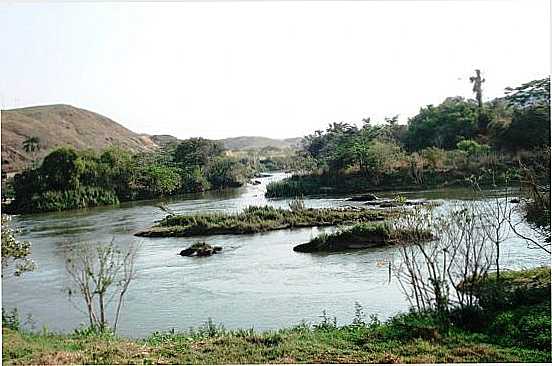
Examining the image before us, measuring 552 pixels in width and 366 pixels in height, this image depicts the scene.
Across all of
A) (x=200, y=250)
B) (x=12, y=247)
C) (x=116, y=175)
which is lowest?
(x=200, y=250)

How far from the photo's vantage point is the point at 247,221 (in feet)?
22.5

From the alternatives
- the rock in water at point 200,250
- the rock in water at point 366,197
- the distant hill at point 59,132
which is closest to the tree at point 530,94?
the rock in water at point 366,197

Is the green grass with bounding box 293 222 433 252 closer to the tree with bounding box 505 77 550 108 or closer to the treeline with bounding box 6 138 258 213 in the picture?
the treeline with bounding box 6 138 258 213

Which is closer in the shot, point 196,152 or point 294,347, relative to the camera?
point 294,347

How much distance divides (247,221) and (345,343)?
2.63 meters

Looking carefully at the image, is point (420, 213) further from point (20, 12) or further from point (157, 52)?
point (20, 12)

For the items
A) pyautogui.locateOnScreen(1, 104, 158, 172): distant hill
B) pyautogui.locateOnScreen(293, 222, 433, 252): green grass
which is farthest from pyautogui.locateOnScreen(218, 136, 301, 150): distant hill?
pyautogui.locateOnScreen(293, 222, 433, 252): green grass

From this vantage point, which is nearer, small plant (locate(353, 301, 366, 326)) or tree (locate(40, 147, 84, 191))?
small plant (locate(353, 301, 366, 326))

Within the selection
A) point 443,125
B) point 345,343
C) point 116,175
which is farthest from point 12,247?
point 443,125

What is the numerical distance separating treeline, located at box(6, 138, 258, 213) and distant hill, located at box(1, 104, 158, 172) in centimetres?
12

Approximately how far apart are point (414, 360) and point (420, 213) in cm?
157

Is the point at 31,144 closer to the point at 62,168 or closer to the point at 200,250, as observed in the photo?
the point at 62,168

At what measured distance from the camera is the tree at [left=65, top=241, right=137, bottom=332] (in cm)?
560

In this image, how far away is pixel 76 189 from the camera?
22.5ft
